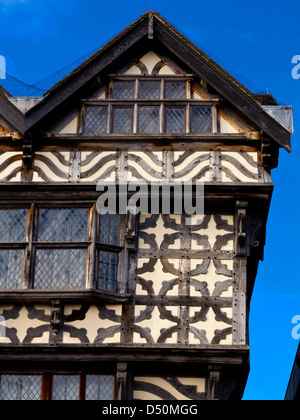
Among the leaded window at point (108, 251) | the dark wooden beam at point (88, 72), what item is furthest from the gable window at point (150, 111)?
the leaded window at point (108, 251)

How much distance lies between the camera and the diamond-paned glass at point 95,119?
22.5m

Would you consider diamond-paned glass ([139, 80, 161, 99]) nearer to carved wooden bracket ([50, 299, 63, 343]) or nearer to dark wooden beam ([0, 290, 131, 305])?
dark wooden beam ([0, 290, 131, 305])

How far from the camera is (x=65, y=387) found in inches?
797

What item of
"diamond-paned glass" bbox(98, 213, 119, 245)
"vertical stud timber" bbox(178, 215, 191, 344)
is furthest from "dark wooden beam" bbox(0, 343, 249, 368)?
"diamond-paned glass" bbox(98, 213, 119, 245)

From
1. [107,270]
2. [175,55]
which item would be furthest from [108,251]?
[175,55]

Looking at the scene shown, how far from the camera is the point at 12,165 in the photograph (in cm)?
2219

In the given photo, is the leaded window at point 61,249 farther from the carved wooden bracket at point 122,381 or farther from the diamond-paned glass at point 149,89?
the diamond-paned glass at point 149,89

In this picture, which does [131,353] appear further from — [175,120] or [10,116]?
[10,116]

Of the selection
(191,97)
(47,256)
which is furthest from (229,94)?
(47,256)

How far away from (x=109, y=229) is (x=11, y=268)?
6.54 feet

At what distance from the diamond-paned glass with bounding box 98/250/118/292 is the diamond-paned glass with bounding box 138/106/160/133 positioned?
277 centimetres

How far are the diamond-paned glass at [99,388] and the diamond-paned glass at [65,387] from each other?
20 centimetres

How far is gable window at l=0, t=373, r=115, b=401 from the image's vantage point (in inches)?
793

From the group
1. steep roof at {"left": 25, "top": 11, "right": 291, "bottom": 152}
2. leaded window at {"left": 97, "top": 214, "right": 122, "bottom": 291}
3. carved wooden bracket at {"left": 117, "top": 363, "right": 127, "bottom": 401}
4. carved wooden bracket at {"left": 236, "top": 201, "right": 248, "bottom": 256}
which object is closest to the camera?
carved wooden bracket at {"left": 117, "top": 363, "right": 127, "bottom": 401}
